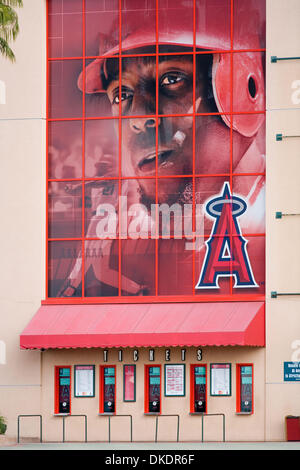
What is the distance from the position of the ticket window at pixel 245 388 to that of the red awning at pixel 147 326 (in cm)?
123

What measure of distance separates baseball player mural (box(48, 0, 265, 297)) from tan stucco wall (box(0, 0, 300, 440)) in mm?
608

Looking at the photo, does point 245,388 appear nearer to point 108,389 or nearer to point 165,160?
point 108,389

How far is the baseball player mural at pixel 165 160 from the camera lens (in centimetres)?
5056

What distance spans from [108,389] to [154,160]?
837 centimetres

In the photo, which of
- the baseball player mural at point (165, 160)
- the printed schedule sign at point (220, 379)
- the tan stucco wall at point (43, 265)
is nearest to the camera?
the tan stucco wall at point (43, 265)

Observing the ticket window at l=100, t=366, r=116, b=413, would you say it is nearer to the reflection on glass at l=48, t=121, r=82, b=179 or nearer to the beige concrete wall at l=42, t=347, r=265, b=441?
the beige concrete wall at l=42, t=347, r=265, b=441

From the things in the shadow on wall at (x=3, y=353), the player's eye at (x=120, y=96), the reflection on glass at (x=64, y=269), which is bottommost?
the shadow on wall at (x=3, y=353)

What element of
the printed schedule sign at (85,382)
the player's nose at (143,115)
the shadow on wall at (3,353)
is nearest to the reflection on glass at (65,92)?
the player's nose at (143,115)

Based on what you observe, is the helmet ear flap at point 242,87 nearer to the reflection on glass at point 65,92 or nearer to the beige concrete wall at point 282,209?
the beige concrete wall at point 282,209

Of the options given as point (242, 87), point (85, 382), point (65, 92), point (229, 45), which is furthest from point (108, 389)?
point (229, 45)

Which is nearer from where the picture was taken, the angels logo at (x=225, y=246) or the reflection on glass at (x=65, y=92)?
the angels logo at (x=225, y=246)

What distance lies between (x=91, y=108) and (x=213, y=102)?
4.47 m

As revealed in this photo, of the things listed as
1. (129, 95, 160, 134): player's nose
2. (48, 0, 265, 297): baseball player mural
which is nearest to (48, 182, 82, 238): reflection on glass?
(48, 0, 265, 297): baseball player mural

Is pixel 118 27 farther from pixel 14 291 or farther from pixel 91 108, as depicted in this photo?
pixel 14 291
